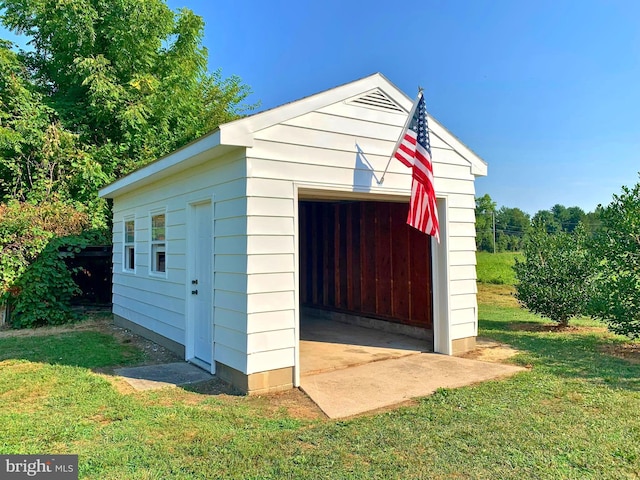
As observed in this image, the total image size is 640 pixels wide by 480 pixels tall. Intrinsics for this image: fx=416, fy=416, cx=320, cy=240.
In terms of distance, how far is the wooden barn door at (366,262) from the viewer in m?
7.14

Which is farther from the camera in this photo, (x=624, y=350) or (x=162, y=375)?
(x=624, y=350)

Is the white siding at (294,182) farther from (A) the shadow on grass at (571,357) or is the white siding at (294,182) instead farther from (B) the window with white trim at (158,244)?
(B) the window with white trim at (158,244)

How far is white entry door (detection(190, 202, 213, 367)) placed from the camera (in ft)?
17.7

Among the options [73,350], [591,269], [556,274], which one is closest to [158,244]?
[73,350]

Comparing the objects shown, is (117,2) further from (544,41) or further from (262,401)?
(262,401)

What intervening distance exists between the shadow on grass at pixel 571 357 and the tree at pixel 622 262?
1.93 feet

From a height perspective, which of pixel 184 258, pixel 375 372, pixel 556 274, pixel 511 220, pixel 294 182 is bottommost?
pixel 375 372

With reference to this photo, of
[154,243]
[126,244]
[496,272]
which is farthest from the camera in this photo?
[496,272]

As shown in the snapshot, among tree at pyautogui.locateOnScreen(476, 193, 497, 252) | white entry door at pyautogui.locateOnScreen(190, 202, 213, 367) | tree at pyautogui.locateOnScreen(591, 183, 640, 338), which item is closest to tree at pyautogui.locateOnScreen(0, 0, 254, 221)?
white entry door at pyautogui.locateOnScreen(190, 202, 213, 367)

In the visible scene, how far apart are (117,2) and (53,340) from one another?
1107 cm

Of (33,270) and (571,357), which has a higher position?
(33,270)

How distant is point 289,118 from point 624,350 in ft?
19.4

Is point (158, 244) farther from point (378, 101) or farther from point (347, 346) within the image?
point (378, 101)

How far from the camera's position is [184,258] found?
230 inches
